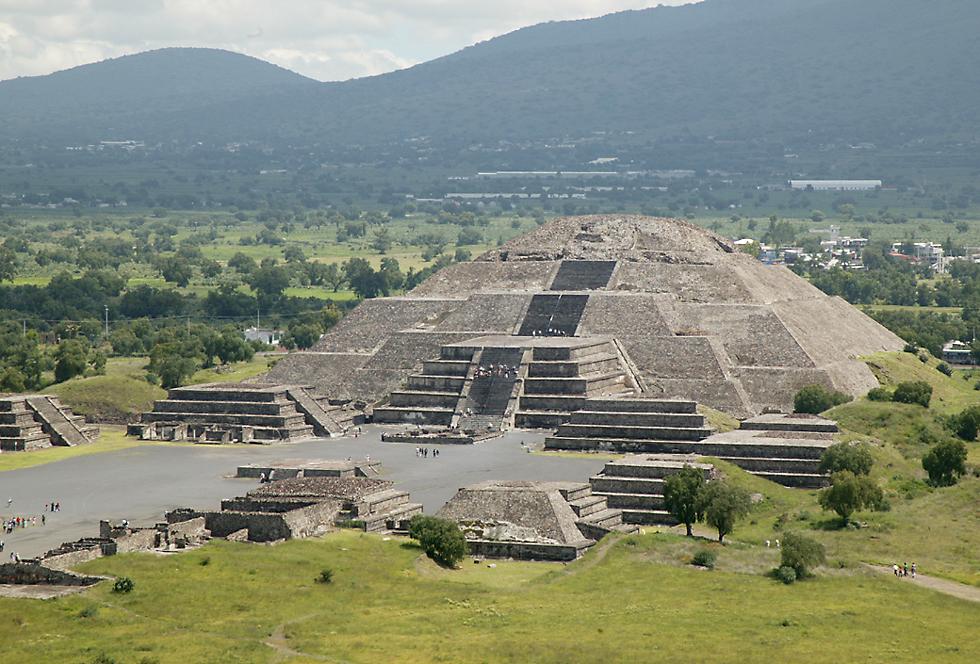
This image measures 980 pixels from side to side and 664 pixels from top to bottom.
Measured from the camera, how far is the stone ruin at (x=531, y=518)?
6656 cm

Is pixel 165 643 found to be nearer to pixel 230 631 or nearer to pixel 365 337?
pixel 230 631

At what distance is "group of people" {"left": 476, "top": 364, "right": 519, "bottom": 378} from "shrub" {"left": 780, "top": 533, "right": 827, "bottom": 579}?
40871 millimetres

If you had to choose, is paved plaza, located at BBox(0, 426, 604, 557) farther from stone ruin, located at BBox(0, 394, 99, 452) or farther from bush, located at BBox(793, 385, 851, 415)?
bush, located at BBox(793, 385, 851, 415)

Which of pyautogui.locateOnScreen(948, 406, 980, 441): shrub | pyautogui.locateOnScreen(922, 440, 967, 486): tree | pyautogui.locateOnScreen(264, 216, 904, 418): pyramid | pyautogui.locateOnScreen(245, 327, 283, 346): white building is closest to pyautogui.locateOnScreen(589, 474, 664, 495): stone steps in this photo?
pyautogui.locateOnScreen(922, 440, 967, 486): tree

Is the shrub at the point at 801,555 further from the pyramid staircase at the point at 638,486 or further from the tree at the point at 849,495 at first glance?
the pyramid staircase at the point at 638,486

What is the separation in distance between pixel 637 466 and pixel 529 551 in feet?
33.5

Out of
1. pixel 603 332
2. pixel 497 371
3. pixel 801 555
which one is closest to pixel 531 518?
pixel 801 555

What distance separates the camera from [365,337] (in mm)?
118062

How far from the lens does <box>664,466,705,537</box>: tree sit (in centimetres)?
6894

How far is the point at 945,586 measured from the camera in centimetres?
6050

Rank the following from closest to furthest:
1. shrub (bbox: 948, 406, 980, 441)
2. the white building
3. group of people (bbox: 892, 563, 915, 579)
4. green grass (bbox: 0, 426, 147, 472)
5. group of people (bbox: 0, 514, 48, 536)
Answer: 1. group of people (bbox: 892, 563, 915, 579)
2. group of people (bbox: 0, 514, 48, 536)
3. shrub (bbox: 948, 406, 980, 441)
4. green grass (bbox: 0, 426, 147, 472)
5. the white building

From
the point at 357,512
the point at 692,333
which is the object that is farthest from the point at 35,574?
the point at 692,333

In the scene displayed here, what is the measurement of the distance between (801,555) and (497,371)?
42.9 metres

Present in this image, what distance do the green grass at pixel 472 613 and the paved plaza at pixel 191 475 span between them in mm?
9463
